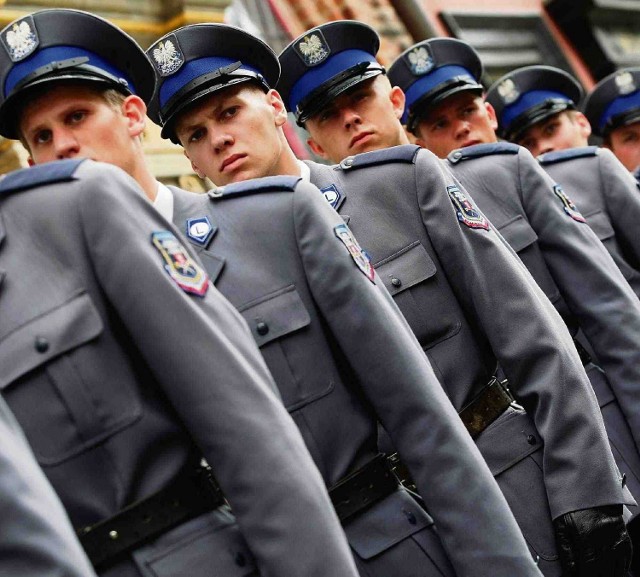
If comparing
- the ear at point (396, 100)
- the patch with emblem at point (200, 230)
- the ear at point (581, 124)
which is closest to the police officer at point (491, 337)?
the patch with emblem at point (200, 230)

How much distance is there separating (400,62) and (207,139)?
5.22 feet

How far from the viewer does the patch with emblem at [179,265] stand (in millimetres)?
1868

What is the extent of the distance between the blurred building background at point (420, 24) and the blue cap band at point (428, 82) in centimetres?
225

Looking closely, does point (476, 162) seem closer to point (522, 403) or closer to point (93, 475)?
point (522, 403)

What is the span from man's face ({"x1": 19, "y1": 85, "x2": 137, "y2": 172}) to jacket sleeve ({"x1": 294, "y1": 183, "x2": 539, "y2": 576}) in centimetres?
46

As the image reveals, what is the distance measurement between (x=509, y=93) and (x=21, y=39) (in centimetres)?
305

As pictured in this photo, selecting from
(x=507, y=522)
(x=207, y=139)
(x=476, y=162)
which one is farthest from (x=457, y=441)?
(x=476, y=162)

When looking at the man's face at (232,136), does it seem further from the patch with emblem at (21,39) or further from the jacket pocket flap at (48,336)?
the jacket pocket flap at (48,336)

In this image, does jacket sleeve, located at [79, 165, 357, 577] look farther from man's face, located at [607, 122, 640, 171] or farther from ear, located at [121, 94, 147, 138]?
man's face, located at [607, 122, 640, 171]

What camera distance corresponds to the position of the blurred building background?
670 centimetres

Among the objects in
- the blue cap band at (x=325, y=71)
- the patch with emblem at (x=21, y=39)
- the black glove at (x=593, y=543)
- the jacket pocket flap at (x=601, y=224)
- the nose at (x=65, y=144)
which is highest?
the patch with emblem at (x=21, y=39)

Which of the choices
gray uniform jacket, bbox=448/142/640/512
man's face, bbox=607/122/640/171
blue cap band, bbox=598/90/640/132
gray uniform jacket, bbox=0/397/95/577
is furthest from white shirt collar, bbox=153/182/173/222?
blue cap band, bbox=598/90/640/132

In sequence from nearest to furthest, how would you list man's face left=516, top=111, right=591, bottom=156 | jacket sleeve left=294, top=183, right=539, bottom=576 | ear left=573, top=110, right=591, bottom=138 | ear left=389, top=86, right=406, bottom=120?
jacket sleeve left=294, top=183, right=539, bottom=576
ear left=389, top=86, right=406, bottom=120
man's face left=516, top=111, right=591, bottom=156
ear left=573, top=110, right=591, bottom=138

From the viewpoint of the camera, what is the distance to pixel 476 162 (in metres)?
3.46
